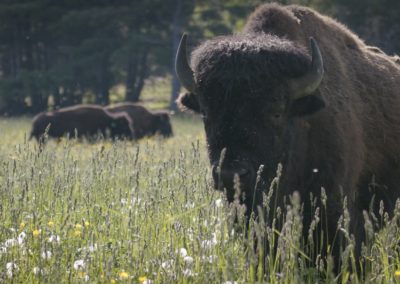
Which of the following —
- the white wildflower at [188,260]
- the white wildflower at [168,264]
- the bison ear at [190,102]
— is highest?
the bison ear at [190,102]

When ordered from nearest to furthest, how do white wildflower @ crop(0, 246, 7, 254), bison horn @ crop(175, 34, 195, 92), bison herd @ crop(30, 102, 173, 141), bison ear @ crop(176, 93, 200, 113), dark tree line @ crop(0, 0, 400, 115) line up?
white wildflower @ crop(0, 246, 7, 254) < bison horn @ crop(175, 34, 195, 92) < bison ear @ crop(176, 93, 200, 113) < bison herd @ crop(30, 102, 173, 141) < dark tree line @ crop(0, 0, 400, 115)

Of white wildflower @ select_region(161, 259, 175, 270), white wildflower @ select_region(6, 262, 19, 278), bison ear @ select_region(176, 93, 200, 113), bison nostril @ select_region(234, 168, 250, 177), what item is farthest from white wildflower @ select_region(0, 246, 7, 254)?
bison ear @ select_region(176, 93, 200, 113)

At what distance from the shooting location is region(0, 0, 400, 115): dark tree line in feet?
137

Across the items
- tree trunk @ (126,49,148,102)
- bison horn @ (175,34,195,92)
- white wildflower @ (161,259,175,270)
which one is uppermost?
bison horn @ (175,34,195,92)

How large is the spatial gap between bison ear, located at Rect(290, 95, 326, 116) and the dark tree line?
3199 cm

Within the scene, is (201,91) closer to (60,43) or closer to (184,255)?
(184,255)

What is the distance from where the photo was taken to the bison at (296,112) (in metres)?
5.69

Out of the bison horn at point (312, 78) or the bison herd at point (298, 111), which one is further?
the bison horn at point (312, 78)

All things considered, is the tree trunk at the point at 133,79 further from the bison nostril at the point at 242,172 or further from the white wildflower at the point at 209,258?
the white wildflower at the point at 209,258

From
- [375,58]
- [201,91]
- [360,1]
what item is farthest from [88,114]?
[201,91]

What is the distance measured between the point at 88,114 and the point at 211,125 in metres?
21.0

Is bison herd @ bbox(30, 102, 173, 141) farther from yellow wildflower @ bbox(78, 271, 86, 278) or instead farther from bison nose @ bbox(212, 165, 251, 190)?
yellow wildflower @ bbox(78, 271, 86, 278)

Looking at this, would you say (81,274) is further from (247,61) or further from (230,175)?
(247,61)

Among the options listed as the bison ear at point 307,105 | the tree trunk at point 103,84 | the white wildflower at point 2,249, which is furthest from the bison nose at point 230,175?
the tree trunk at point 103,84
